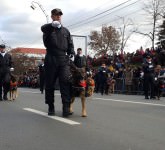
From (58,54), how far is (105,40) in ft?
233

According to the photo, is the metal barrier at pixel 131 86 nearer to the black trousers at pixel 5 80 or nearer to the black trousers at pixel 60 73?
the black trousers at pixel 5 80

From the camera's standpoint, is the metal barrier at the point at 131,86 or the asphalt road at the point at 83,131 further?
the metal barrier at the point at 131,86

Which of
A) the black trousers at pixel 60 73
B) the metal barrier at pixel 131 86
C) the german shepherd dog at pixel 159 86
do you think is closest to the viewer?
the black trousers at pixel 60 73

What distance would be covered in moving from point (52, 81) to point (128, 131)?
99.7 inches

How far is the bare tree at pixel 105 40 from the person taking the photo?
77000mm

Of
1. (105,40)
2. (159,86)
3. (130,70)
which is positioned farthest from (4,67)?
(105,40)

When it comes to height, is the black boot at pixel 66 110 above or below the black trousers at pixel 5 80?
below

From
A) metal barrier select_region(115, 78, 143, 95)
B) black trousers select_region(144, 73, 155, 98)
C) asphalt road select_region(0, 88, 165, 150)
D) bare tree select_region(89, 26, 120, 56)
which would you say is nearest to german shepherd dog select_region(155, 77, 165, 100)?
black trousers select_region(144, 73, 155, 98)

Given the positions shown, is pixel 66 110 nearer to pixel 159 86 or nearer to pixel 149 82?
pixel 159 86

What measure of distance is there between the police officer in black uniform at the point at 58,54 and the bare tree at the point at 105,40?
66468 millimetres

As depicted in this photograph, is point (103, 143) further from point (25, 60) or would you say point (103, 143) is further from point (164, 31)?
point (25, 60)

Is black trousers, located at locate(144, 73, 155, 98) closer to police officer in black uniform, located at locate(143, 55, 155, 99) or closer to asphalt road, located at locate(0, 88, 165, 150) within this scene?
police officer in black uniform, located at locate(143, 55, 155, 99)

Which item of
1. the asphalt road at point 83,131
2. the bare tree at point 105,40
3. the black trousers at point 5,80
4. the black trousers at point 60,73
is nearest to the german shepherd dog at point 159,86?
the black trousers at point 5,80

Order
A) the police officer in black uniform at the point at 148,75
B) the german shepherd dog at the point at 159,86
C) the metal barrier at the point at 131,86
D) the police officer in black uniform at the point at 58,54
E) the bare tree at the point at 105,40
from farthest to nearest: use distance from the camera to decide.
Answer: the bare tree at the point at 105,40
the metal barrier at the point at 131,86
the police officer in black uniform at the point at 148,75
the german shepherd dog at the point at 159,86
the police officer in black uniform at the point at 58,54
